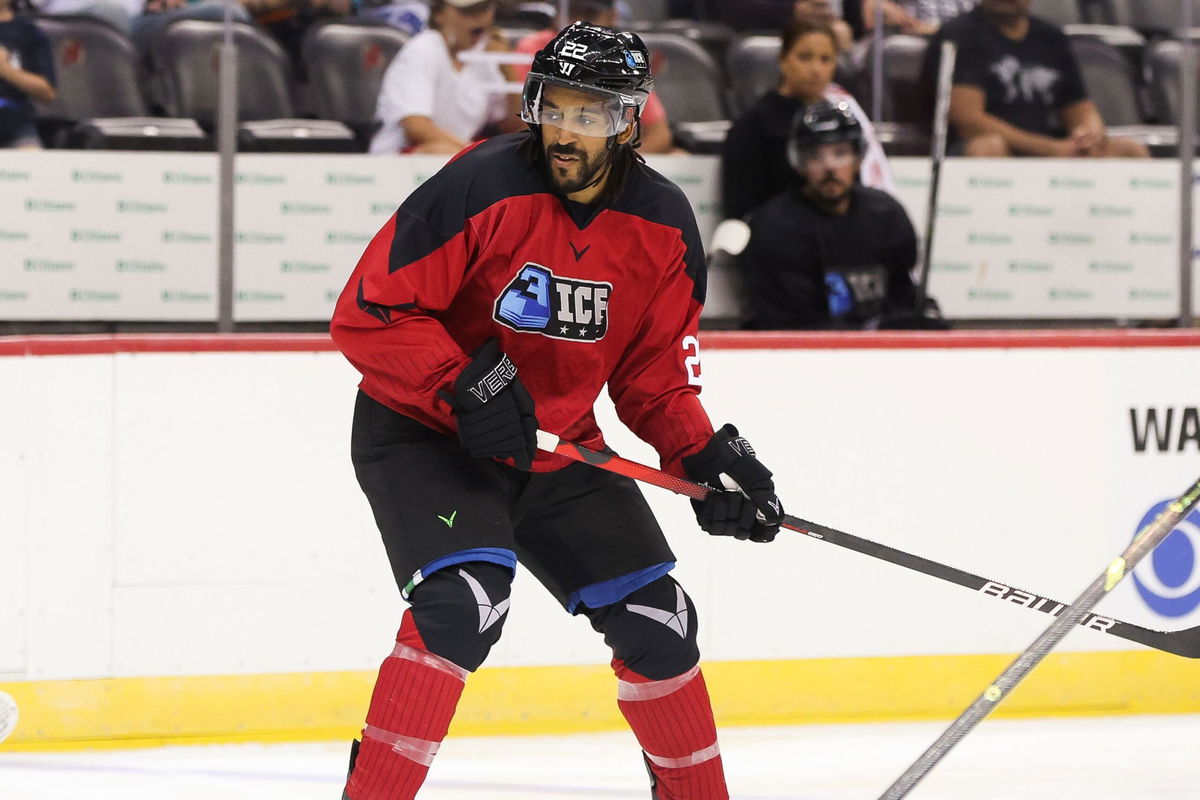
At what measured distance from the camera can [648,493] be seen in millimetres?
3680

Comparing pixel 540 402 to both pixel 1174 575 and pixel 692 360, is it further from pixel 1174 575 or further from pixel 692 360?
pixel 1174 575

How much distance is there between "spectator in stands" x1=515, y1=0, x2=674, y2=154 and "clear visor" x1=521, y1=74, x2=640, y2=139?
202 cm

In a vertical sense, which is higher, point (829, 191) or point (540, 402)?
point (829, 191)

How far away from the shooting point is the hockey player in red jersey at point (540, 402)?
227 centimetres

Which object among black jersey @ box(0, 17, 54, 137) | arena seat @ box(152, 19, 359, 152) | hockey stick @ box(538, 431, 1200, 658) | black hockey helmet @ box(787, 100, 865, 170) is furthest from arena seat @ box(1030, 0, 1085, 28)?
hockey stick @ box(538, 431, 1200, 658)

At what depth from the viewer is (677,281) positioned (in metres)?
2.47

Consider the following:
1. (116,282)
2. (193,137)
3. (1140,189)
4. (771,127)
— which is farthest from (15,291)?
(1140,189)

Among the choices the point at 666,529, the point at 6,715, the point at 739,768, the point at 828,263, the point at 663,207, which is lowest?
the point at 739,768

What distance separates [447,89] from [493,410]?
235cm

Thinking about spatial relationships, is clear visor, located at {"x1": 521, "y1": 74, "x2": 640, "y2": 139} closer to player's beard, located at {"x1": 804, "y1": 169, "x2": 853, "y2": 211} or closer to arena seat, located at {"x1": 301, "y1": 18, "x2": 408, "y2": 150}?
player's beard, located at {"x1": 804, "y1": 169, "x2": 853, "y2": 211}

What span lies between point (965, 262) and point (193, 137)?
209 cm

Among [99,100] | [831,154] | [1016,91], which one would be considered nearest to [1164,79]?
[1016,91]

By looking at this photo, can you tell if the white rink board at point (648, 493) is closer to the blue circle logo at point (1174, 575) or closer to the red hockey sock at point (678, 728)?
the blue circle logo at point (1174, 575)

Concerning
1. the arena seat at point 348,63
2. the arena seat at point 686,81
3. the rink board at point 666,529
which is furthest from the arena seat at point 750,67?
the rink board at point 666,529
